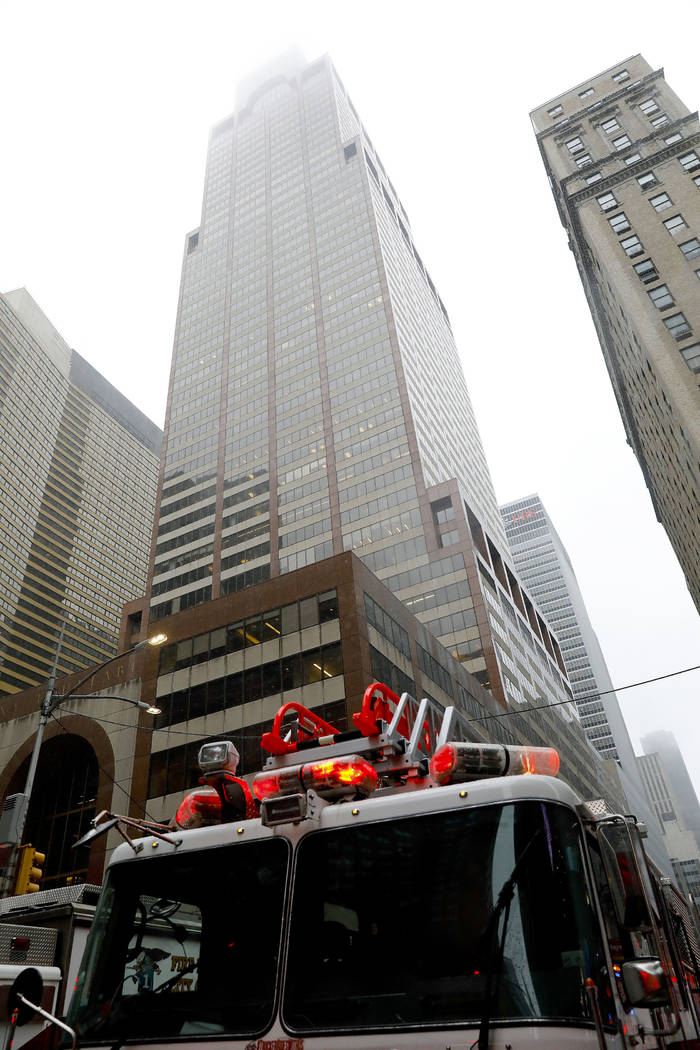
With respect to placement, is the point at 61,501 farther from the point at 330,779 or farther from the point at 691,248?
the point at 330,779

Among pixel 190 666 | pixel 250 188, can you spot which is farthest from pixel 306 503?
pixel 250 188

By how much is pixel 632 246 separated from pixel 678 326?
1134 centimetres

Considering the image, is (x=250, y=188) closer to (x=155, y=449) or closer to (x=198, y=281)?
(x=198, y=281)

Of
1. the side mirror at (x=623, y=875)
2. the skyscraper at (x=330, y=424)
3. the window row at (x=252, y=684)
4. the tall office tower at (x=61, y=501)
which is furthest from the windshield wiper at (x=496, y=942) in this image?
the tall office tower at (x=61, y=501)

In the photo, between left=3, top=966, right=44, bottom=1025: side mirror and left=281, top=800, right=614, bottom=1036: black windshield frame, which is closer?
left=281, top=800, right=614, bottom=1036: black windshield frame

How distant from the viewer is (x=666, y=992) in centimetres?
358

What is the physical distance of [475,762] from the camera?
455cm

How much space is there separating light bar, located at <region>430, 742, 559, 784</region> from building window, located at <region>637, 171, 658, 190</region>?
225ft

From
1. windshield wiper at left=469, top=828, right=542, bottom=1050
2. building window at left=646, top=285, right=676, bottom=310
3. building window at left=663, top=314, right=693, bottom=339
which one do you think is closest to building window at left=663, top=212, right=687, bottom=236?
building window at left=646, top=285, right=676, bottom=310

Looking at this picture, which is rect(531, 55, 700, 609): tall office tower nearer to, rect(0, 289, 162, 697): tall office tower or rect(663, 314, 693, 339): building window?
rect(663, 314, 693, 339): building window

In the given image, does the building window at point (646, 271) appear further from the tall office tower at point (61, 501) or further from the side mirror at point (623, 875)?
the tall office tower at point (61, 501)

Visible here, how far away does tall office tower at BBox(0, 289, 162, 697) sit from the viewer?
139m

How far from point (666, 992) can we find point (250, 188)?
163 m

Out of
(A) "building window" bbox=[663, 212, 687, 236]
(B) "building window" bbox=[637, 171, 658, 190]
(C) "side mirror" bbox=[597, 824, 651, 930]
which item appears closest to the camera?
(C) "side mirror" bbox=[597, 824, 651, 930]
